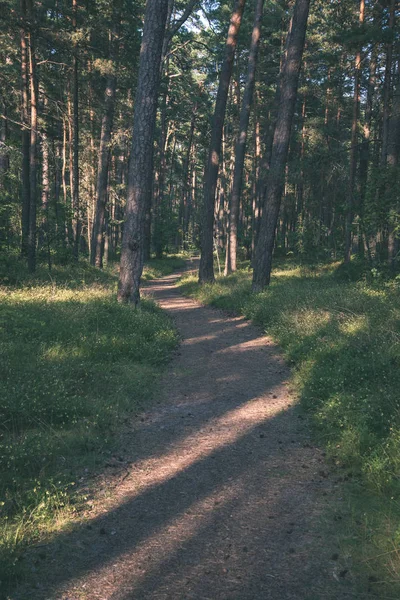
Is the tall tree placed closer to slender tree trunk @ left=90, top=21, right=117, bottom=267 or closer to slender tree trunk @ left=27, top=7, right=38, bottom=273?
slender tree trunk @ left=90, top=21, right=117, bottom=267

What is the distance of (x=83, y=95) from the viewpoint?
2045cm

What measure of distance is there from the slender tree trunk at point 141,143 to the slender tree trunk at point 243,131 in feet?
30.2

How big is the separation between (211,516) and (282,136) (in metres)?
12.9

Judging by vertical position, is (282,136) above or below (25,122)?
below

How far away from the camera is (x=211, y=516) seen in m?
3.76

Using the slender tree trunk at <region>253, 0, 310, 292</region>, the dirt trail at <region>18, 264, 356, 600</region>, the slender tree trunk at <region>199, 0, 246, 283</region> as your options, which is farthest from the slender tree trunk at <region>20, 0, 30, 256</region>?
the dirt trail at <region>18, 264, 356, 600</region>

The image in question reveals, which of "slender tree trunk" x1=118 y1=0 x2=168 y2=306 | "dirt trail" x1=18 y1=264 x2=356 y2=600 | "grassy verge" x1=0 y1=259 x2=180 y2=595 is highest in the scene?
"slender tree trunk" x1=118 y1=0 x2=168 y2=306

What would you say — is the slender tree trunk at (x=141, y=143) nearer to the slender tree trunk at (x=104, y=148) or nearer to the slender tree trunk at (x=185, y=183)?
the slender tree trunk at (x=104, y=148)

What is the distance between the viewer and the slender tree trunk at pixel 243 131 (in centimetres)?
1892

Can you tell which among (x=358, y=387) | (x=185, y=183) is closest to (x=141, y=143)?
(x=358, y=387)

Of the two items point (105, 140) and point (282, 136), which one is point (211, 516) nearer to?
point (282, 136)

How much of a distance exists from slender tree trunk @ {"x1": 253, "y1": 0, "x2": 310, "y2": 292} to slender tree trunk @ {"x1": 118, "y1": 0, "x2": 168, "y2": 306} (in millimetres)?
4613

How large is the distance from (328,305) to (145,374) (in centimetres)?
568

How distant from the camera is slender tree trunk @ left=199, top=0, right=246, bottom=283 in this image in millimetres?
17891
